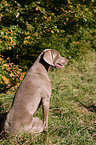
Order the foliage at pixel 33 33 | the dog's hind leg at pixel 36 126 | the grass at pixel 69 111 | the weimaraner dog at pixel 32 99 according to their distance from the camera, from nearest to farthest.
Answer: the weimaraner dog at pixel 32 99 < the dog's hind leg at pixel 36 126 < the grass at pixel 69 111 < the foliage at pixel 33 33

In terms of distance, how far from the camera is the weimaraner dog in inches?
96.5

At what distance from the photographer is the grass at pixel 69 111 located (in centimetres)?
276

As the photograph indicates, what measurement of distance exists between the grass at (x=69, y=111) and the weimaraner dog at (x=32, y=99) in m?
0.15

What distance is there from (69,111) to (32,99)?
1.33m

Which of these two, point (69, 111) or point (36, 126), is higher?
point (36, 126)

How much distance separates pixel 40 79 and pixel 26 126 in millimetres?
712

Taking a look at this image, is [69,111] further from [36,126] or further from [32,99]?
[32,99]

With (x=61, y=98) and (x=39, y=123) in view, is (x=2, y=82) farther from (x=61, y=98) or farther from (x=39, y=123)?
(x=39, y=123)

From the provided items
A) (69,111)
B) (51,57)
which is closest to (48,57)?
(51,57)

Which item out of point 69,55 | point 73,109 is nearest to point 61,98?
point 73,109

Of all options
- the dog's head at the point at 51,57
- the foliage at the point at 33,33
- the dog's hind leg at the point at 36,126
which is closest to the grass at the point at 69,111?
the dog's hind leg at the point at 36,126

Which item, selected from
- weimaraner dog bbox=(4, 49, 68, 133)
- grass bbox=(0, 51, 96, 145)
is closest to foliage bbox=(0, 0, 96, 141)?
grass bbox=(0, 51, 96, 145)

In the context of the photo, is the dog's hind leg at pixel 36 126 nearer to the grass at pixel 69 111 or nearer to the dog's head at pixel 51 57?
the grass at pixel 69 111

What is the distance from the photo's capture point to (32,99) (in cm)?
253
